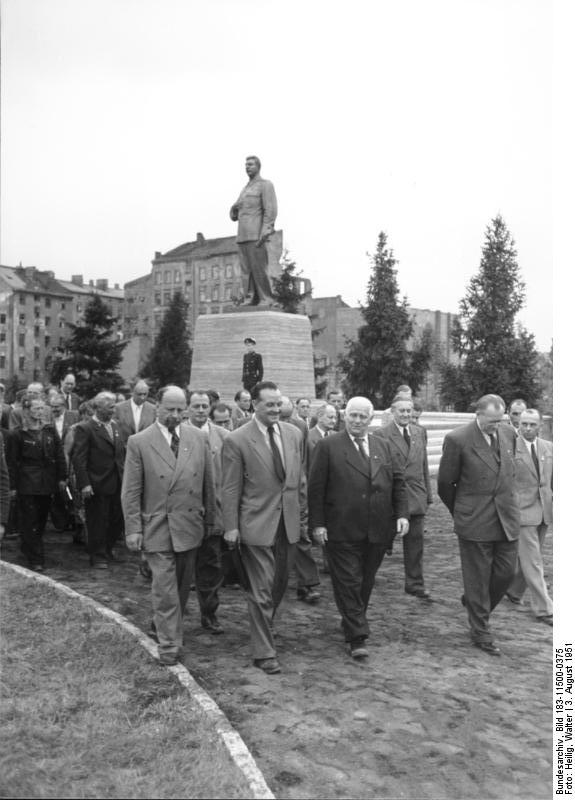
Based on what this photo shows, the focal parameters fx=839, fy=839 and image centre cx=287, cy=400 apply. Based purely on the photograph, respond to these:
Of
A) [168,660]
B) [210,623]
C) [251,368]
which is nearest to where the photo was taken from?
[168,660]

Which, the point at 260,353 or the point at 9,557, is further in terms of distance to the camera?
the point at 260,353

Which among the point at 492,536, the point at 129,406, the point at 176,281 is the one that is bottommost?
the point at 492,536

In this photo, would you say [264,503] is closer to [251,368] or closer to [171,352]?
[251,368]

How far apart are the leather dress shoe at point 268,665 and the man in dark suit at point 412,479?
8.24 ft

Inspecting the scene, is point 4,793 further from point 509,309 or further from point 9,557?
point 509,309

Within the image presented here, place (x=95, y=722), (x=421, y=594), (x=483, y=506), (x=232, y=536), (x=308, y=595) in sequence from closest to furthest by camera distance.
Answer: (x=95, y=722) < (x=232, y=536) < (x=483, y=506) < (x=308, y=595) < (x=421, y=594)

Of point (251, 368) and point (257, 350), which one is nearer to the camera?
point (251, 368)

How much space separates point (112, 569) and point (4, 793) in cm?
507

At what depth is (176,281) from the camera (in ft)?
279

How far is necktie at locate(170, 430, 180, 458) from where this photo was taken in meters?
6.18

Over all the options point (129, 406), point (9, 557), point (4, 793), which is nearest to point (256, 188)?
point (129, 406)

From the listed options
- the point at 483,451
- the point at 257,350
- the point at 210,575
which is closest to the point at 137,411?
the point at 210,575

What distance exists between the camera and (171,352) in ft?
200

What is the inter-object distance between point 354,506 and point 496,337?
2800cm
